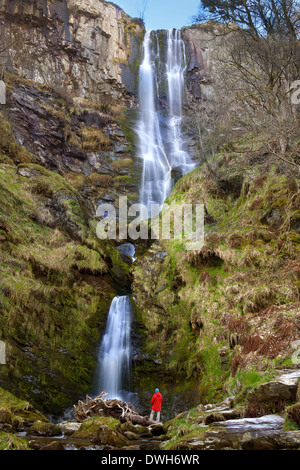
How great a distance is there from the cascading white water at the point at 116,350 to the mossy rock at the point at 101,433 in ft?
16.6

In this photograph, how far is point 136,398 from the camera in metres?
11.0

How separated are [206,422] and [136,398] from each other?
609 centimetres

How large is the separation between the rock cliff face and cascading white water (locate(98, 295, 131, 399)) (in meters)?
25.1

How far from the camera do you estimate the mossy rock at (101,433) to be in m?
5.43

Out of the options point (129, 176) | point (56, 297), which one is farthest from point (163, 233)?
point (129, 176)

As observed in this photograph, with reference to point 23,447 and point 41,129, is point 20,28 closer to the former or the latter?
point 41,129

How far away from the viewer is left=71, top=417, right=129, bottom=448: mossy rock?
Result: 17.8 feet

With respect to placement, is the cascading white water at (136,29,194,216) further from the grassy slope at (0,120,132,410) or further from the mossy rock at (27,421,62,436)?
the mossy rock at (27,421,62,436)

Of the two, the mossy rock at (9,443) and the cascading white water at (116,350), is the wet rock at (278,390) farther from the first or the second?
the cascading white water at (116,350)

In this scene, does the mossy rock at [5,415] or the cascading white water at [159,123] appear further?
Answer: the cascading white water at [159,123]

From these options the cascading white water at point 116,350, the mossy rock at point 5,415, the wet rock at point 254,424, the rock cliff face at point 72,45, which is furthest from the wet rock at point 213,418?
the rock cliff face at point 72,45

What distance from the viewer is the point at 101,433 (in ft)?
18.4

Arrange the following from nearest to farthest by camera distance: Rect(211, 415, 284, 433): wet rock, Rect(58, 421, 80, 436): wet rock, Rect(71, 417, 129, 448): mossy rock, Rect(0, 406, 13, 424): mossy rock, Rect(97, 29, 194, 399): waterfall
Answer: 1. Rect(211, 415, 284, 433): wet rock
2. Rect(71, 417, 129, 448): mossy rock
3. Rect(0, 406, 13, 424): mossy rock
4. Rect(58, 421, 80, 436): wet rock
5. Rect(97, 29, 194, 399): waterfall

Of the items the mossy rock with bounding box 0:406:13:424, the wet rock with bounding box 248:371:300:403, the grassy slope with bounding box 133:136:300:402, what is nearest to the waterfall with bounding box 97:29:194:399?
the grassy slope with bounding box 133:136:300:402
